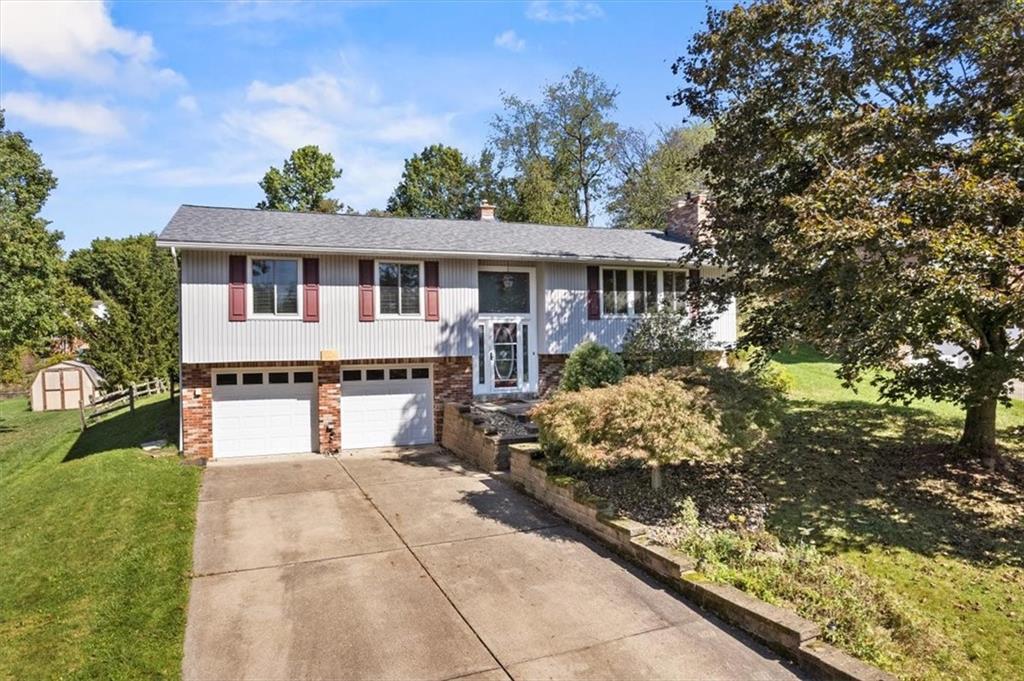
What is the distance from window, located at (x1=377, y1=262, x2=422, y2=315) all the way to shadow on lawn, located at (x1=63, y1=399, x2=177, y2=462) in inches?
254

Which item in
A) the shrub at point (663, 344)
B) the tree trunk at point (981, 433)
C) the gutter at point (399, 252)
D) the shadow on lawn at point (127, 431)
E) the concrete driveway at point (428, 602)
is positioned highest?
the gutter at point (399, 252)

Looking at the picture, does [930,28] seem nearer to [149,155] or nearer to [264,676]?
[264,676]

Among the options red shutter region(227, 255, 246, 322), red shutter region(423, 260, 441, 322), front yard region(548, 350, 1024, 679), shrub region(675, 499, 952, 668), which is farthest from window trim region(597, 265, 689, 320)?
shrub region(675, 499, 952, 668)

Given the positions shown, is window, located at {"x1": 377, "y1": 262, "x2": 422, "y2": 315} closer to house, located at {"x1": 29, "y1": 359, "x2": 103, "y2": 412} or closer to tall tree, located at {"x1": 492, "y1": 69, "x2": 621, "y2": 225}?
house, located at {"x1": 29, "y1": 359, "x2": 103, "y2": 412}

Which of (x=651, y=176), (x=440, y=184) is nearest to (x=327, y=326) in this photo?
(x=651, y=176)

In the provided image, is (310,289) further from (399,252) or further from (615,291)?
(615,291)

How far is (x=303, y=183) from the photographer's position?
4244 cm

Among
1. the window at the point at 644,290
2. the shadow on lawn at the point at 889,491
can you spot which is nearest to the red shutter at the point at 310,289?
the window at the point at 644,290

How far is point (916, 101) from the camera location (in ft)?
34.2

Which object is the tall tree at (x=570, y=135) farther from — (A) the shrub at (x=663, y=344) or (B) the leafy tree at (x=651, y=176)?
(A) the shrub at (x=663, y=344)

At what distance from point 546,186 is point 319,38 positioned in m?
23.0

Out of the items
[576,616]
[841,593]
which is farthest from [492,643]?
[841,593]

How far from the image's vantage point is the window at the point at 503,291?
53.1 feet

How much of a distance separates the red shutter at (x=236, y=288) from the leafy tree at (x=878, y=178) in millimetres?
10310
